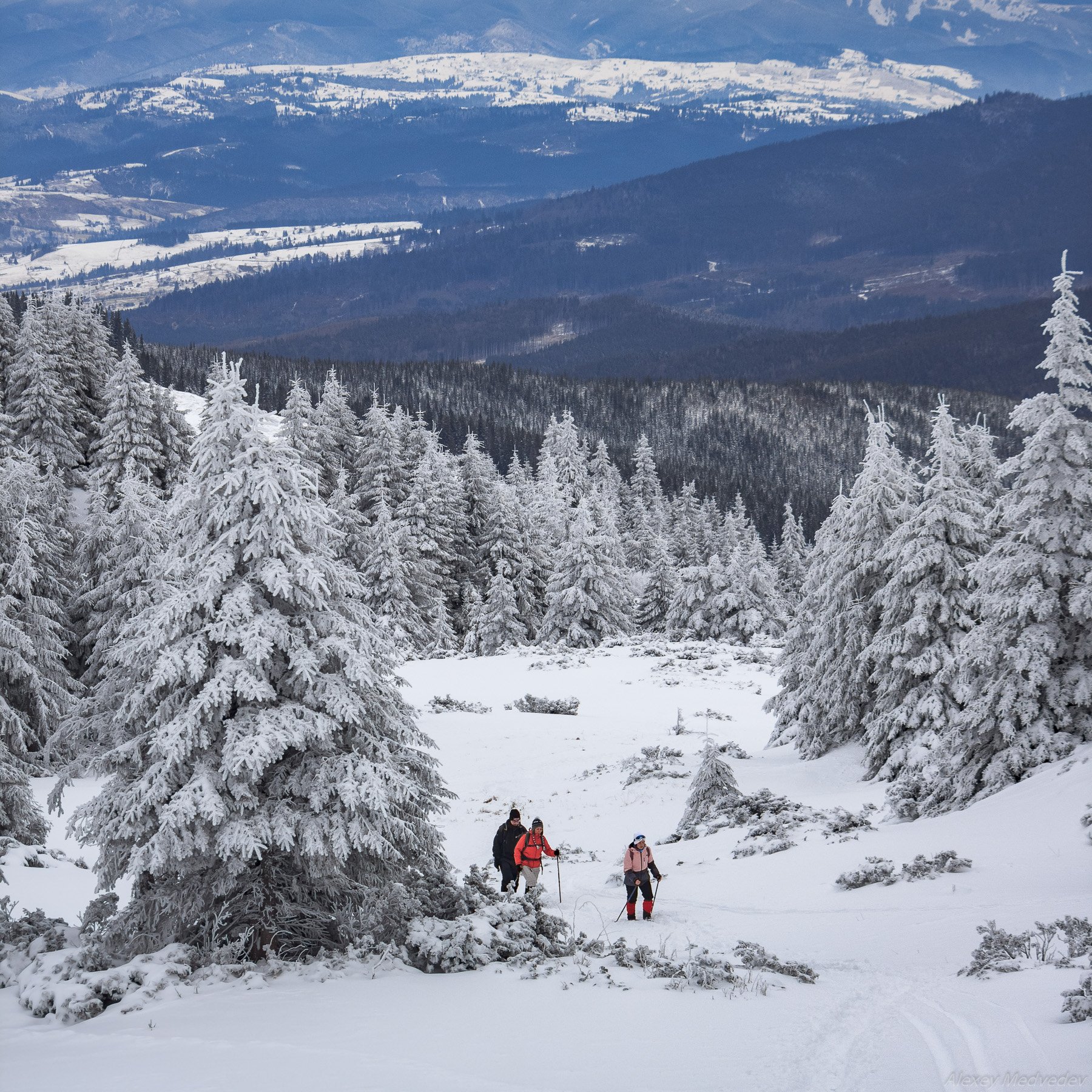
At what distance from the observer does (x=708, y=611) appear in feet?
167

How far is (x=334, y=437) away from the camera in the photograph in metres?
67.1

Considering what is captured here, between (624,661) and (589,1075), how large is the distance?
31075 mm

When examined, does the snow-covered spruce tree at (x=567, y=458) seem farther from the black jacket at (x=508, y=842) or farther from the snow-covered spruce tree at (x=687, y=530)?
the black jacket at (x=508, y=842)

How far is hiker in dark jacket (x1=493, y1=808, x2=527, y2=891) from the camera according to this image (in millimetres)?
15891

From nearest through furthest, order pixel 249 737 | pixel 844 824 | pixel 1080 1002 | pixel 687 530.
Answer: pixel 1080 1002
pixel 249 737
pixel 844 824
pixel 687 530

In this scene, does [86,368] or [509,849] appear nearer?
[509,849]

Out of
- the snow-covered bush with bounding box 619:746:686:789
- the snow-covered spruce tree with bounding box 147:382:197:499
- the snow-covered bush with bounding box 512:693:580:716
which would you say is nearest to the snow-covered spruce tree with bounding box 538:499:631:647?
the snow-covered bush with bounding box 512:693:580:716

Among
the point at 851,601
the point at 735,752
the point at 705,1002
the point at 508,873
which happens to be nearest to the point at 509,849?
the point at 508,873

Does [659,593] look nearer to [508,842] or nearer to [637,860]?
[508,842]

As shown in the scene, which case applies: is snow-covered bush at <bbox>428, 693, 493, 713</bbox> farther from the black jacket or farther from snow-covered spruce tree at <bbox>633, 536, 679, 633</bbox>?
snow-covered spruce tree at <bbox>633, 536, 679, 633</bbox>

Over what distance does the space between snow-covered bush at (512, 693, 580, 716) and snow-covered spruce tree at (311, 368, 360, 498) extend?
3291 cm

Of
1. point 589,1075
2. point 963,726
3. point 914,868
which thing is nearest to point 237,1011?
point 589,1075

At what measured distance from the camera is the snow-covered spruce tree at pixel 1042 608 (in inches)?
631

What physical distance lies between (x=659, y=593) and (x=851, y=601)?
41.0 meters
